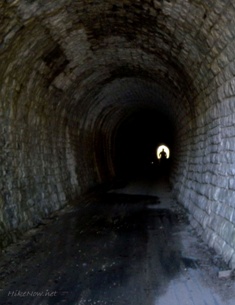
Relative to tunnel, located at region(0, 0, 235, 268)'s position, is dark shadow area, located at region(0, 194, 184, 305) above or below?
below

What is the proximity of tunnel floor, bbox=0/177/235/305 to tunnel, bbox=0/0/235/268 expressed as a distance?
0.43m

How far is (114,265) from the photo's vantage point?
5.72 meters

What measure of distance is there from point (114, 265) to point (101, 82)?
28.6 ft

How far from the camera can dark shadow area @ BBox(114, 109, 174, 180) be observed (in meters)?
24.4

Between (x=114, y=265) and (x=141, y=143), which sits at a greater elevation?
(x=141, y=143)

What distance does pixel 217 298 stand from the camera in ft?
14.2

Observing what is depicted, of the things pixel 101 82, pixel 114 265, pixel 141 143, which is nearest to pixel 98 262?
pixel 114 265

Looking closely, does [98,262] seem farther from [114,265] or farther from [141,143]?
[141,143]

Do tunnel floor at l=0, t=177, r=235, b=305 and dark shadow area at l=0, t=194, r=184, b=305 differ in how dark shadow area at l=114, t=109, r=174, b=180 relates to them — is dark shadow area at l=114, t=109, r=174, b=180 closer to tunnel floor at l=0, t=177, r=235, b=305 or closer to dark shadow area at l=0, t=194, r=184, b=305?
dark shadow area at l=0, t=194, r=184, b=305

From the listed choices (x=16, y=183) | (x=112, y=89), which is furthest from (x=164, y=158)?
(x=16, y=183)

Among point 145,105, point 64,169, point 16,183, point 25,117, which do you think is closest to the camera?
point 16,183

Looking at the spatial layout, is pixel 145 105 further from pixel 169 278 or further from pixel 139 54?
pixel 169 278

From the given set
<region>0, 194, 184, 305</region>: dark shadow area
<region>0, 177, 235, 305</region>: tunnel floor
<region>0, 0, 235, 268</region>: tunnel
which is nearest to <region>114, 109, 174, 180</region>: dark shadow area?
<region>0, 0, 235, 268</region>: tunnel

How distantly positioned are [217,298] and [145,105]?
53.8 feet
